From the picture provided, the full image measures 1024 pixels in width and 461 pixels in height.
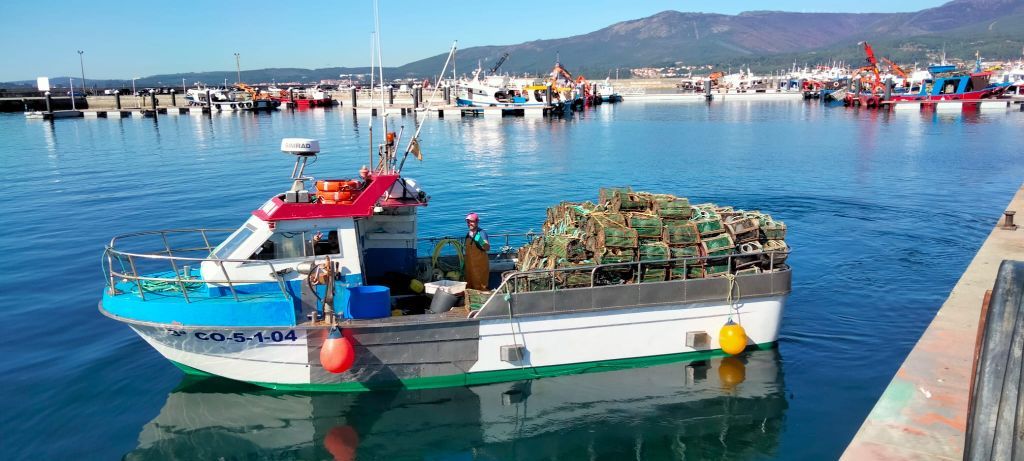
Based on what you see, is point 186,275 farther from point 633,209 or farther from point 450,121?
point 450,121

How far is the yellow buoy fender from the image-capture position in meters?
10.2

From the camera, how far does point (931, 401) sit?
750cm

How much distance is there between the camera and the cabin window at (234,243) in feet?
32.8

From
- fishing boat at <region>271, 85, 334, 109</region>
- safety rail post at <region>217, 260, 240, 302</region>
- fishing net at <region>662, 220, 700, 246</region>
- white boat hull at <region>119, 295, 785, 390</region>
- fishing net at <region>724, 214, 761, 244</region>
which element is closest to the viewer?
safety rail post at <region>217, 260, 240, 302</region>

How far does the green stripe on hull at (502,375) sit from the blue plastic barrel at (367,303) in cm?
107

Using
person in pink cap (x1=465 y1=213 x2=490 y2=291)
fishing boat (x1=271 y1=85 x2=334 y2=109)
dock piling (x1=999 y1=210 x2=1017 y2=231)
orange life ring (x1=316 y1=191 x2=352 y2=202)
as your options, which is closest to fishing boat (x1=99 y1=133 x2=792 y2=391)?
orange life ring (x1=316 y1=191 x2=352 y2=202)

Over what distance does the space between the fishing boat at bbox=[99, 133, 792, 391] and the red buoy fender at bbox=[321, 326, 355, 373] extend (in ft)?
0.05

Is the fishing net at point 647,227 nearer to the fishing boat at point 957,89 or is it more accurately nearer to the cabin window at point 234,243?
the cabin window at point 234,243

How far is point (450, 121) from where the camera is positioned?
73688mm

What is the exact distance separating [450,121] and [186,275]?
64477 millimetres

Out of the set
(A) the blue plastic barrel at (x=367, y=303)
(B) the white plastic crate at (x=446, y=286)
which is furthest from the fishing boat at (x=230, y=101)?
(A) the blue plastic barrel at (x=367, y=303)

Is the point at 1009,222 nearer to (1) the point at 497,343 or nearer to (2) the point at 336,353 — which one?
(1) the point at 497,343

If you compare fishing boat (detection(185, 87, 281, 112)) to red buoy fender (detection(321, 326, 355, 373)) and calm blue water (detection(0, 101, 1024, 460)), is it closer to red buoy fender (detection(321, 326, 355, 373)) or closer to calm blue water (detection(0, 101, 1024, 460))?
calm blue water (detection(0, 101, 1024, 460))

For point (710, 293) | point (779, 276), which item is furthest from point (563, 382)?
point (779, 276)
